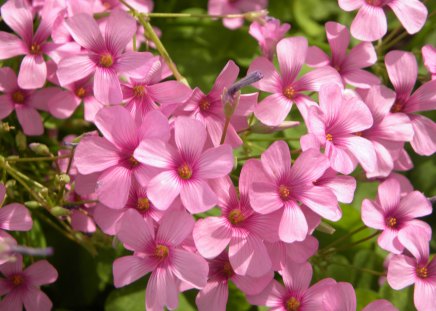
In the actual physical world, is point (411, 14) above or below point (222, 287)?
above

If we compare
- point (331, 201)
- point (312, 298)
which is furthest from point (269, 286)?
point (331, 201)

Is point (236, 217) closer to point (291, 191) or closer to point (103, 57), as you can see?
point (291, 191)

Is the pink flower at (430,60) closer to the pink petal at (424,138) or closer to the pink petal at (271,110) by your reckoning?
the pink petal at (424,138)

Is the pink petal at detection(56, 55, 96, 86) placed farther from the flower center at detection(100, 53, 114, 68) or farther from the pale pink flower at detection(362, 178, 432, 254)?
the pale pink flower at detection(362, 178, 432, 254)

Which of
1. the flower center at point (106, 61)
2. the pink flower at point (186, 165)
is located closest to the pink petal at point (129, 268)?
the pink flower at point (186, 165)

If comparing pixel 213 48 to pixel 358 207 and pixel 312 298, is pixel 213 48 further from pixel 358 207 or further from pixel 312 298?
pixel 312 298

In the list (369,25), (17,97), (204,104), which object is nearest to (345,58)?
(369,25)

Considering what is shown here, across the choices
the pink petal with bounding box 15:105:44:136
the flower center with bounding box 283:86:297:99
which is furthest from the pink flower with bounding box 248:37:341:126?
the pink petal with bounding box 15:105:44:136
